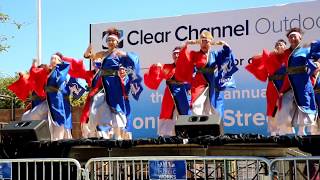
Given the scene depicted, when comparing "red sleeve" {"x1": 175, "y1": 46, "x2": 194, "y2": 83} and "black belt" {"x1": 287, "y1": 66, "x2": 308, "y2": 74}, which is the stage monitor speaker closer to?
"red sleeve" {"x1": 175, "y1": 46, "x2": 194, "y2": 83}

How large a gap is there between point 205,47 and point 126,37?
95.6 inches

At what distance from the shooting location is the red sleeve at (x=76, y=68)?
773 cm

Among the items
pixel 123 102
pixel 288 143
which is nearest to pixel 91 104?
pixel 123 102

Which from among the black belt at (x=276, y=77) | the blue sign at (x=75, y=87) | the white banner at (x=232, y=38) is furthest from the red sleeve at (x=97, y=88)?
the black belt at (x=276, y=77)

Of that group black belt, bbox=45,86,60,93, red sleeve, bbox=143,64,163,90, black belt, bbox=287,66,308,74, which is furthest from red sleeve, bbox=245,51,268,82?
black belt, bbox=45,86,60,93

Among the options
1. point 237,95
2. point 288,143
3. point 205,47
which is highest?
point 205,47

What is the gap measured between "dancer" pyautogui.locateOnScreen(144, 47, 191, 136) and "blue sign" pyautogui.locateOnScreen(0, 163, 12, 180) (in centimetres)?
334

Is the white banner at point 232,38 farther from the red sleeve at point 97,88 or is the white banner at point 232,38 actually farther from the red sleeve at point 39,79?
the red sleeve at point 97,88

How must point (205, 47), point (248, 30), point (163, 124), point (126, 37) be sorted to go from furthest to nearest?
point (126, 37) < point (248, 30) < point (163, 124) < point (205, 47)

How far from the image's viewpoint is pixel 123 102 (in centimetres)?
712

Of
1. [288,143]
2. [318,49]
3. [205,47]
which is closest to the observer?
[288,143]

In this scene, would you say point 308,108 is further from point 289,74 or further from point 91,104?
point 91,104

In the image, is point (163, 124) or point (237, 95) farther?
point (237, 95)

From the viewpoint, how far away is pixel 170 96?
7605 mm
